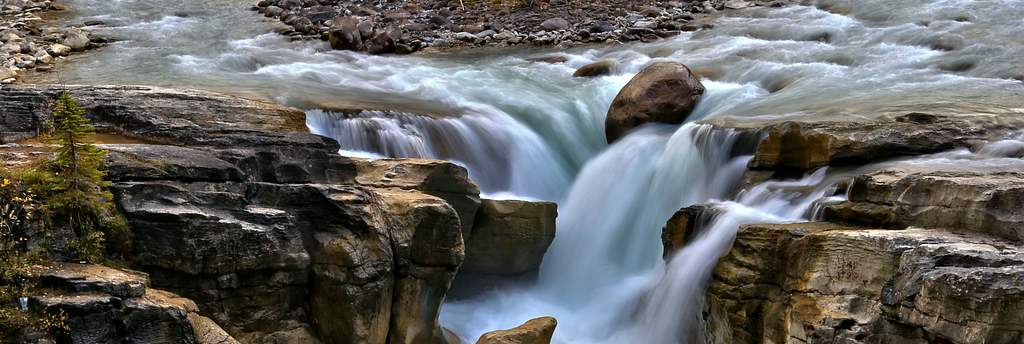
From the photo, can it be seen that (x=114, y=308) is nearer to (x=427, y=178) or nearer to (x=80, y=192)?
(x=80, y=192)

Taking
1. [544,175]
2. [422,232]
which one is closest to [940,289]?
[422,232]

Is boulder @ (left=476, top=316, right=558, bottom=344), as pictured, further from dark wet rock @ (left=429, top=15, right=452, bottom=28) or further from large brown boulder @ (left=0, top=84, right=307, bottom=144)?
dark wet rock @ (left=429, top=15, right=452, bottom=28)

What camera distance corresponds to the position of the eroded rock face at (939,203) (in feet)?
19.7

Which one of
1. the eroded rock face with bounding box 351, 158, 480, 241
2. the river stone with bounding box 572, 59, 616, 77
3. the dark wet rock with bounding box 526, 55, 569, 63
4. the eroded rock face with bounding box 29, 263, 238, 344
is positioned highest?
the eroded rock face with bounding box 29, 263, 238, 344

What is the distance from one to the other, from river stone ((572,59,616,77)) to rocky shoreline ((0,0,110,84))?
31.3 feet

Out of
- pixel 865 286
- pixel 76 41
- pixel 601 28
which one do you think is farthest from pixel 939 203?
pixel 76 41

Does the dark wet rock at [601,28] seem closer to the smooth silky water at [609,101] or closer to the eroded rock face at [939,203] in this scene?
the smooth silky water at [609,101]

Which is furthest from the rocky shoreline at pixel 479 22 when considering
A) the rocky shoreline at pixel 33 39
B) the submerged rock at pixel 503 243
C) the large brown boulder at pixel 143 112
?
the submerged rock at pixel 503 243

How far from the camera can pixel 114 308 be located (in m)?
5.63

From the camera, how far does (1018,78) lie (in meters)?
12.3

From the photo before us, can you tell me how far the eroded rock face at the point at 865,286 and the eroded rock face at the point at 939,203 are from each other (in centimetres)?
17

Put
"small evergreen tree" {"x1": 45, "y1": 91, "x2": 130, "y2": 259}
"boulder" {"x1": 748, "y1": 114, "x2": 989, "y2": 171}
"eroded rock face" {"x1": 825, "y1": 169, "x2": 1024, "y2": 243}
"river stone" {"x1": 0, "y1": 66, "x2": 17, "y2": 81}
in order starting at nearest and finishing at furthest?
"eroded rock face" {"x1": 825, "y1": 169, "x2": 1024, "y2": 243}, "small evergreen tree" {"x1": 45, "y1": 91, "x2": 130, "y2": 259}, "boulder" {"x1": 748, "y1": 114, "x2": 989, "y2": 171}, "river stone" {"x1": 0, "y1": 66, "x2": 17, "y2": 81}

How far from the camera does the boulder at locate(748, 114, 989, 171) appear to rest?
892cm

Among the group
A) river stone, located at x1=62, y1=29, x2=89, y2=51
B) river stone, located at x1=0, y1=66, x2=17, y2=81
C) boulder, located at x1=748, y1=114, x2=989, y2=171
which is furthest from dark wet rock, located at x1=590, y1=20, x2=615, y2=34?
river stone, located at x1=0, y1=66, x2=17, y2=81
